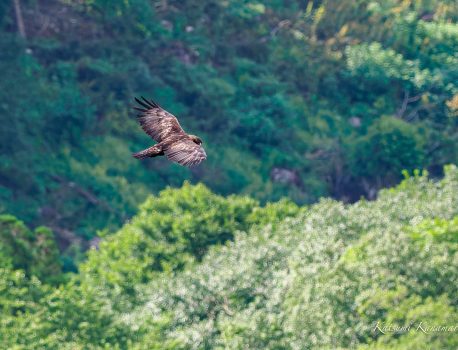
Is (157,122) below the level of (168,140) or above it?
below

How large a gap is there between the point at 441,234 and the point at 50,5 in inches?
2115

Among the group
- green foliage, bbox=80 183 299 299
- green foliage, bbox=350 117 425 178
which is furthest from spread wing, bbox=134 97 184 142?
green foliage, bbox=350 117 425 178

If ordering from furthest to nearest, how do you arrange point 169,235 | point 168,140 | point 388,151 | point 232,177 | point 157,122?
1. point 388,151
2. point 232,177
3. point 169,235
4. point 157,122
5. point 168,140

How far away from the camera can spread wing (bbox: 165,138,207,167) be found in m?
28.8

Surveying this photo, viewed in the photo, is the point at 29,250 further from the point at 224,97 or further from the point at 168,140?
the point at 224,97

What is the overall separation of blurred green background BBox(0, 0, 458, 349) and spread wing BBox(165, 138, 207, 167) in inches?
733

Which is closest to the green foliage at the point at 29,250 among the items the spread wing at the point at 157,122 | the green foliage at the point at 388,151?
the spread wing at the point at 157,122

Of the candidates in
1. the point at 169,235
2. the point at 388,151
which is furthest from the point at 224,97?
the point at 169,235

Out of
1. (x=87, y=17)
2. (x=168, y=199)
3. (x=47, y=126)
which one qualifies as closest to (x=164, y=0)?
(x=87, y=17)

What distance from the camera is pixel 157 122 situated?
1216 inches

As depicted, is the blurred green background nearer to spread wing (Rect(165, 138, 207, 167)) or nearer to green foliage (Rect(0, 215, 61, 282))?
green foliage (Rect(0, 215, 61, 282))

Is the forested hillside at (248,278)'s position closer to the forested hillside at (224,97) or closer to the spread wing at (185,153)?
the spread wing at (185,153)

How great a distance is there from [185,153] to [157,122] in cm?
192

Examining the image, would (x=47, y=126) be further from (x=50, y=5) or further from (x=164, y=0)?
(x=164, y=0)
